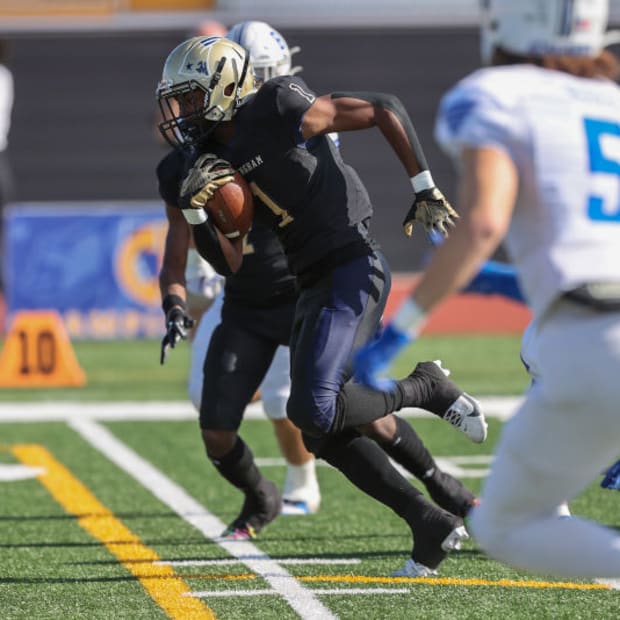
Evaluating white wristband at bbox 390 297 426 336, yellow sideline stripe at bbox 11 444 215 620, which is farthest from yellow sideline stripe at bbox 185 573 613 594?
white wristband at bbox 390 297 426 336

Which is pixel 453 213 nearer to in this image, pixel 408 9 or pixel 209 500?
pixel 209 500

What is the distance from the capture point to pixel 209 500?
6.46 m

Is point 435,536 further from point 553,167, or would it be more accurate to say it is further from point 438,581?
point 553,167

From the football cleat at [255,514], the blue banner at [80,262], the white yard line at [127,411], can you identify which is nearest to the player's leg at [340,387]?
the football cleat at [255,514]

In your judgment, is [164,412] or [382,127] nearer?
[382,127]

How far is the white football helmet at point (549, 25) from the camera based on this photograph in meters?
3.25

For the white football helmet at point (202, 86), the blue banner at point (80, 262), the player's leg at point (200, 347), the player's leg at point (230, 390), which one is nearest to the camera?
the white football helmet at point (202, 86)

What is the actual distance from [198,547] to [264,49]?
1.79 metres

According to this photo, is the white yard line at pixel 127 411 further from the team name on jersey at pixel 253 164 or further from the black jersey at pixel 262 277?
the team name on jersey at pixel 253 164

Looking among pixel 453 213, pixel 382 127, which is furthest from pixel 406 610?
pixel 382 127

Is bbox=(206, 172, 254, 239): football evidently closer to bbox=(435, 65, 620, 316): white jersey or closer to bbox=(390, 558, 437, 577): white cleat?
bbox=(390, 558, 437, 577): white cleat

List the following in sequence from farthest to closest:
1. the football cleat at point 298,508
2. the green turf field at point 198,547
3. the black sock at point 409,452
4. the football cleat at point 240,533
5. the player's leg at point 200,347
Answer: the football cleat at point 298,508, the player's leg at point 200,347, the football cleat at point 240,533, the black sock at point 409,452, the green turf field at point 198,547

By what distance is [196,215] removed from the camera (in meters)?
4.69

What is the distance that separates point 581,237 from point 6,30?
14398 millimetres
